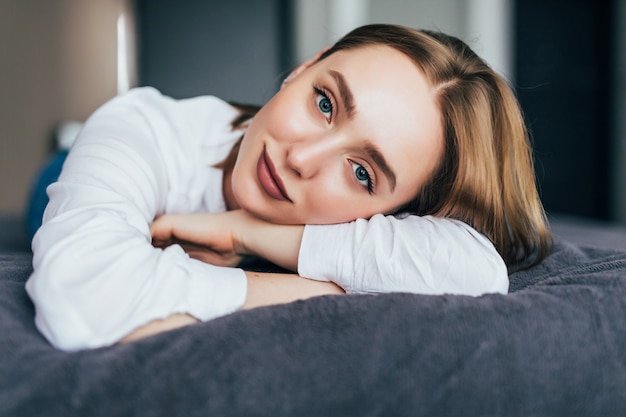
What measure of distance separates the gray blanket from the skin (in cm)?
22

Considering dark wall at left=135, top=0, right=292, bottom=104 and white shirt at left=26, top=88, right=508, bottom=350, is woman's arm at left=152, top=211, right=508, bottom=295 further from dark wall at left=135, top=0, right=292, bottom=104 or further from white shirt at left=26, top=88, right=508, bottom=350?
dark wall at left=135, top=0, right=292, bottom=104

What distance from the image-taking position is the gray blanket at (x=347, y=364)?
582 millimetres

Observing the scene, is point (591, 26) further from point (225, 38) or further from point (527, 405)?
point (527, 405)

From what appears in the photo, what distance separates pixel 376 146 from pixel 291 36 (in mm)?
3406

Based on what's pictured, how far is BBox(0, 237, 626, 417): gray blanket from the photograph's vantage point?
582 millimetres

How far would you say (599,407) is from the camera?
64 cm

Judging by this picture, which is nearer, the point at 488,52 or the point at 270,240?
the point at 270,240

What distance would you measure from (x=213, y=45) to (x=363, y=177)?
3446mm

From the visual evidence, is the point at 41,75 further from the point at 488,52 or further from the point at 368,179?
the point at 488,52

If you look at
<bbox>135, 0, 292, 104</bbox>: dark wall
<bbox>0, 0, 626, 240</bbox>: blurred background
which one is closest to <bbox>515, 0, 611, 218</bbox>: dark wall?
<bbox>0, 0, 626, 240</bbox>: blurred background

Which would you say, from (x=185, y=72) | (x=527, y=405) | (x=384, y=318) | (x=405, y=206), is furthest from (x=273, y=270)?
(x=185, y=72)

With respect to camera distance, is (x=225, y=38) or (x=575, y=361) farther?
(x=225, y=38)

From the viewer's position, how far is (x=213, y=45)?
4.17m

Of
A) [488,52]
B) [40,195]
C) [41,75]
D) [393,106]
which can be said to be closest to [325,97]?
[393,106]
